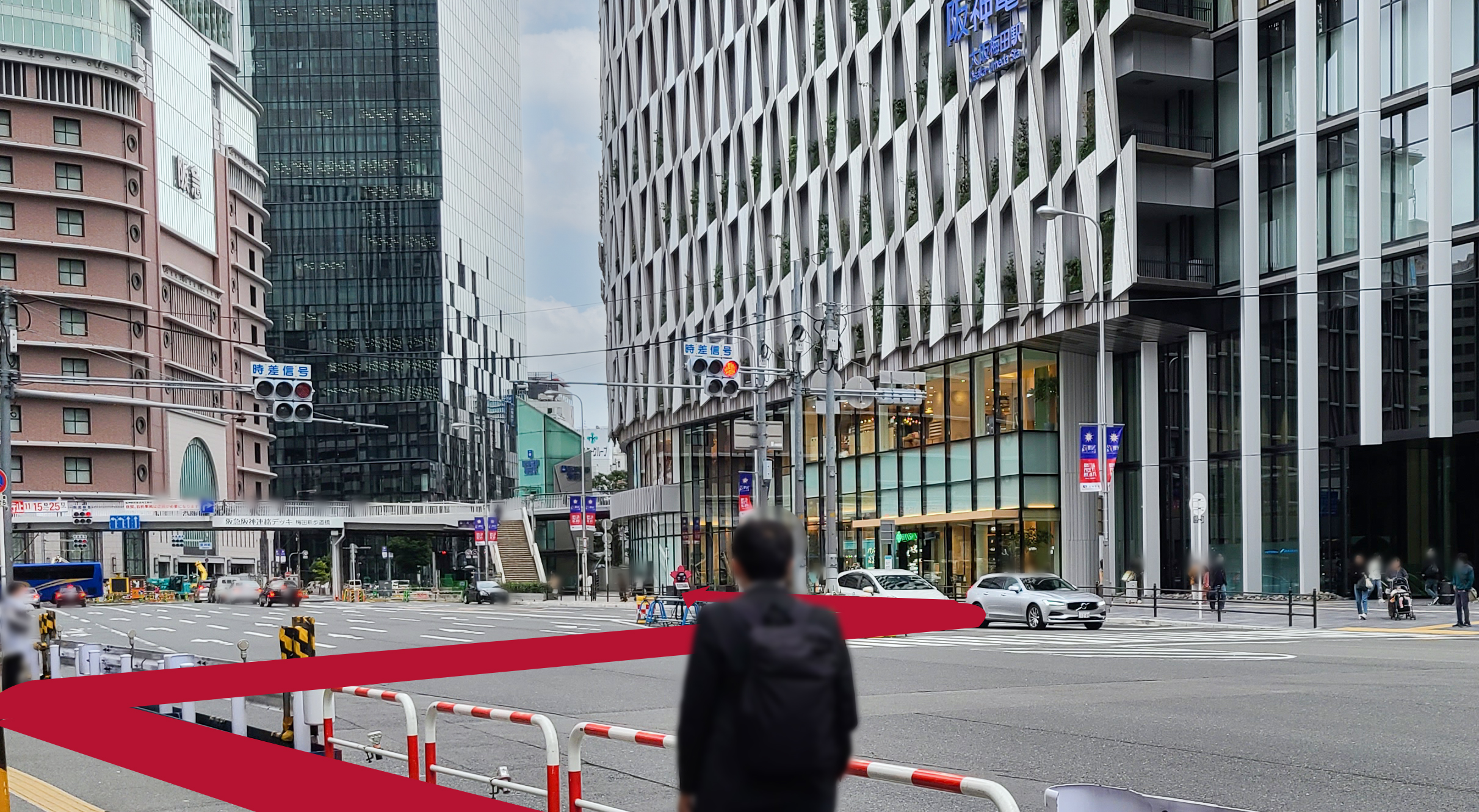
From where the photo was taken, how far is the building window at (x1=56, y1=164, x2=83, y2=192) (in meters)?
101

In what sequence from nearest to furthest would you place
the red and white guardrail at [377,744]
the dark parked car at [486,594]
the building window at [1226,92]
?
the red and white guardrail at [377,744] < the building window at [1226,92] < the dark parked car at [486,594]

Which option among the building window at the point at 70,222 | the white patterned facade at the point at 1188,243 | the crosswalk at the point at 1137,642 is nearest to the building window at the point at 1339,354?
the white patterned facade at the point at 1188,243

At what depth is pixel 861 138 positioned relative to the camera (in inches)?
2154

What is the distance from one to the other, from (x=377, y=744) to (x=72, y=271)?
99.0 meters

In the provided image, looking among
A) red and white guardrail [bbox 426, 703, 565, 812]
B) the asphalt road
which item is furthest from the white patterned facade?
red and white guardrail [bbox 426, 703, 565, 812]

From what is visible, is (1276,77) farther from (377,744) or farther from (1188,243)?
(377,744)

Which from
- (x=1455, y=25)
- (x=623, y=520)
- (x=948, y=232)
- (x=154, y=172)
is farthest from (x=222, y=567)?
(x=1455, y=25)

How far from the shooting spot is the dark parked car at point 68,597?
204ft

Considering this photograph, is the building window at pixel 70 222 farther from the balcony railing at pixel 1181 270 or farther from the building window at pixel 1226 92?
the building window at pixel 1226 92

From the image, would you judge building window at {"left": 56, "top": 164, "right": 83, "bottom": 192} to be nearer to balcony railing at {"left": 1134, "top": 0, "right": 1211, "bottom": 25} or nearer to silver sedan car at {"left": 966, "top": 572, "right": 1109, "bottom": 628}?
balcony railing at {"left": 1134, "top": 0, "right": 1211, "bottom": 25}

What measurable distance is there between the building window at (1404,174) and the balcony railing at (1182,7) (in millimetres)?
7449

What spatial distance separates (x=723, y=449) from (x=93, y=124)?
2452 inches

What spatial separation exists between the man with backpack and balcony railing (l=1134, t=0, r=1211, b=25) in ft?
136

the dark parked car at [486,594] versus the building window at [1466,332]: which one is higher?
the building window at [1466,332]
